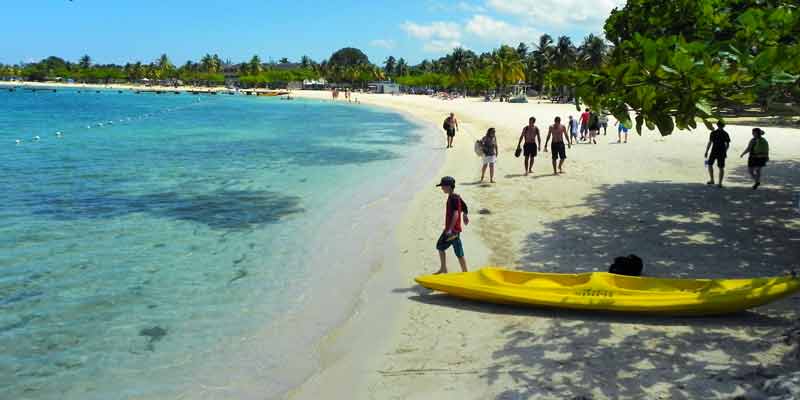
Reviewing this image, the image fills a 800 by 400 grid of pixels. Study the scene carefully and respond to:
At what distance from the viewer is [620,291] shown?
707 cm

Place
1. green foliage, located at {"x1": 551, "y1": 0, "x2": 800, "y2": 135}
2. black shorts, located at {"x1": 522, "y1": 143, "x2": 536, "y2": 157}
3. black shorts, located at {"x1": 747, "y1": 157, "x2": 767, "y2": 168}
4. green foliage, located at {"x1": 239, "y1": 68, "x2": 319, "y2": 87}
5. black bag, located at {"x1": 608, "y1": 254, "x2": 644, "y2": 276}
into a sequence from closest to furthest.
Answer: green foliage, located at {"x1": 551, "y1": 0, "x2": 800, "y2": 135}
black bag, located at {"x1": 608, "y1": 254, "x2": 644, "y2": 276}
black shorts, located at {"x1": 747, "y1": 157, "x2": 767, "y2": 168}
black shorts, located at {"x1": 522, "y1": 143, "x2": 536, "y2": 157}
green foliage, located at {"x1": 239, "y1": 68, "x2": 319, "y2": 87}

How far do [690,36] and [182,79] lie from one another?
675 feet

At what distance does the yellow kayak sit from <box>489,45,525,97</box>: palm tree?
318ft

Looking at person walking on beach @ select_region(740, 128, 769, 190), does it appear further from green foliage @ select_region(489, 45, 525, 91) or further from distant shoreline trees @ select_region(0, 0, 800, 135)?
green foliage @ select_region(489, 45, 525, 91)

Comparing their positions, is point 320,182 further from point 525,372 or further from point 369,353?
point 525,372

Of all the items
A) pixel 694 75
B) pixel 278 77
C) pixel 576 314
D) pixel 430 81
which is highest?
pixel 278 77

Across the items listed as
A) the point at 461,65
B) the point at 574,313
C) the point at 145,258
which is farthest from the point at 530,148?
the point at 461,65

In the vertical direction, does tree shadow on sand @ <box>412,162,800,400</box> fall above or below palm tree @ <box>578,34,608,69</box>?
below

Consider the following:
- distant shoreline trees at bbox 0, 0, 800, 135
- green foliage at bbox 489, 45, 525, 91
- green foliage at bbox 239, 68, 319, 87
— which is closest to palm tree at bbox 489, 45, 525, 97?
green foliage at bbox 489, 45, 525, 91

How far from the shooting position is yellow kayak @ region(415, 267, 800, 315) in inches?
266

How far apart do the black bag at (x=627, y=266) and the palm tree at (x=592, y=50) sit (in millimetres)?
86693

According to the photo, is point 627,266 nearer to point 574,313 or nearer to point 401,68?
point 574,313

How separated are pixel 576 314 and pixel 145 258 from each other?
8051mm

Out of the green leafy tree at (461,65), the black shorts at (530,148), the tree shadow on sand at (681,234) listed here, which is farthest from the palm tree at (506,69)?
the tree shadow on sand at (681,234)
